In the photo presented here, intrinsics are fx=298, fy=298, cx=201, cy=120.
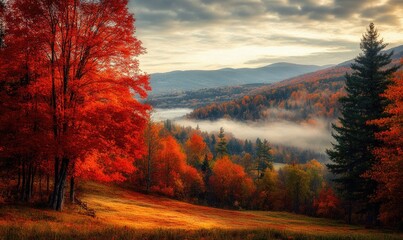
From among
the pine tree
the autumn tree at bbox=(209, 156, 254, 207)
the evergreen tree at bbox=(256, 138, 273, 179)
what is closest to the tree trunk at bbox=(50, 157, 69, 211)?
the pine tree

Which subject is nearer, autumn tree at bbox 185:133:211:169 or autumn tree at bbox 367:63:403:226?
autumn tree at bbox 367:63:403:226

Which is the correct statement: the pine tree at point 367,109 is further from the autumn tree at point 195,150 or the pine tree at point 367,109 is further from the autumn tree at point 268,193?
the autumn tree at point 195,150

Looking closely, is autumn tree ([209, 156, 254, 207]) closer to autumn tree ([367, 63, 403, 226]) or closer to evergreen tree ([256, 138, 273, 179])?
evergreen tree ([256, 138, 273, 179])

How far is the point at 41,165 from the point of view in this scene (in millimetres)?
23484

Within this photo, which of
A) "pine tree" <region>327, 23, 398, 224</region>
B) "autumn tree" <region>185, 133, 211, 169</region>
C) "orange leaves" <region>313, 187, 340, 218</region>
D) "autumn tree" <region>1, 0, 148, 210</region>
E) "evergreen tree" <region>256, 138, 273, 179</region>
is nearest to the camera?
"autumn tree" <region>1, 0, 148, 210</region>

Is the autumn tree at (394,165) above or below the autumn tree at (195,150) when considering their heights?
above

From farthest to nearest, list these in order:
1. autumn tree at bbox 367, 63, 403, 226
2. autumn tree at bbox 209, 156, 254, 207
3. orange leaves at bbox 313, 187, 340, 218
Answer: autumn tree at bbox 209, 156, 254, 207, orange leaves at bbox 313, 187, 340, 218, autumn tree at bbox 367, 63, 403, 226

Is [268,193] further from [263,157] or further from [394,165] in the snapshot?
[394,165]

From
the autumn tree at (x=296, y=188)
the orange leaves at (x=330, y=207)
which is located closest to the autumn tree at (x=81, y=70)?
the orange leaves at (x=330, y=207)

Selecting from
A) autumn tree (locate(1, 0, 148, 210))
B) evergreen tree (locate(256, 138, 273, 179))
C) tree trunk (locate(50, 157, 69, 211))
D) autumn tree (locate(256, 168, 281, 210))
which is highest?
autumn tree (locate(1, 0, 148, 210))

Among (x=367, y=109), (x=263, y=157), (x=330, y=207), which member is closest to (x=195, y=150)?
(x=263, y=157)

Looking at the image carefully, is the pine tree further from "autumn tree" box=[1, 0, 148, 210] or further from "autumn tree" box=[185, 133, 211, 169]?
"autumn tree" box=[185, 133, 211, 169]

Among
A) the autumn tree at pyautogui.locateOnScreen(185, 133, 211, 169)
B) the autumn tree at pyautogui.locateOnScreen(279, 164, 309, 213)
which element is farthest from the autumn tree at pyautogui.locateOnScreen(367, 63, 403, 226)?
the autumn tree at pyautogui.locateOnScreen(185, 133, 211, 169)

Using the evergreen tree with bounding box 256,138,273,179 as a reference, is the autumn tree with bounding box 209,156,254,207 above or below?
below
